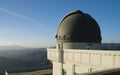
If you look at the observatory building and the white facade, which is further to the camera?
the observatory building

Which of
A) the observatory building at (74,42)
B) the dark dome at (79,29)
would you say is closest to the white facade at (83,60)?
the observatory building at (74,42)

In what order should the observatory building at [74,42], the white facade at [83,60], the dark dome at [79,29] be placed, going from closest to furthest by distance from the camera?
the white facade at [83,60], the observatory building at [74,42], the dark dome at [79,29]

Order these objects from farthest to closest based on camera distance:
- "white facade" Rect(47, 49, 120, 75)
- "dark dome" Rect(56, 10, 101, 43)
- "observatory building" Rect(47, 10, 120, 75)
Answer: "dark dome" Rect(56, 10, 101, 43), "observatory building" Rect(47, 10, 120, 75), "white facade" Rect(47, 49, 120, 75)

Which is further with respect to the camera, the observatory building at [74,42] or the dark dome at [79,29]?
the dark dome at [79,29]

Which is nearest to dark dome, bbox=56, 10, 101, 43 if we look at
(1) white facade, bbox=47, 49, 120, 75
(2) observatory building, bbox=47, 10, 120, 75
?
(2) observatory building, bbox=47, 10, 120, 75

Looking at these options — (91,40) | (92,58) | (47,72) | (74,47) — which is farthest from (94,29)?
(47,72)

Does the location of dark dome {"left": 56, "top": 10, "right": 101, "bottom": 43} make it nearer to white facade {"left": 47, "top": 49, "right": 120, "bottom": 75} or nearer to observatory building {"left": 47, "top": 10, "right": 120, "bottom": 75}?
observatory building {"left": 47, "top": 10, "right": 120, "bottom": 75}

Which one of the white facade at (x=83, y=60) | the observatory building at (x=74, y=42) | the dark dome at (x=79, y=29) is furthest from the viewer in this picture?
the dark dome at (x=79, y=29)

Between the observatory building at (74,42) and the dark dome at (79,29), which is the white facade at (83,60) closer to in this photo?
the observatory building at (74,42)
